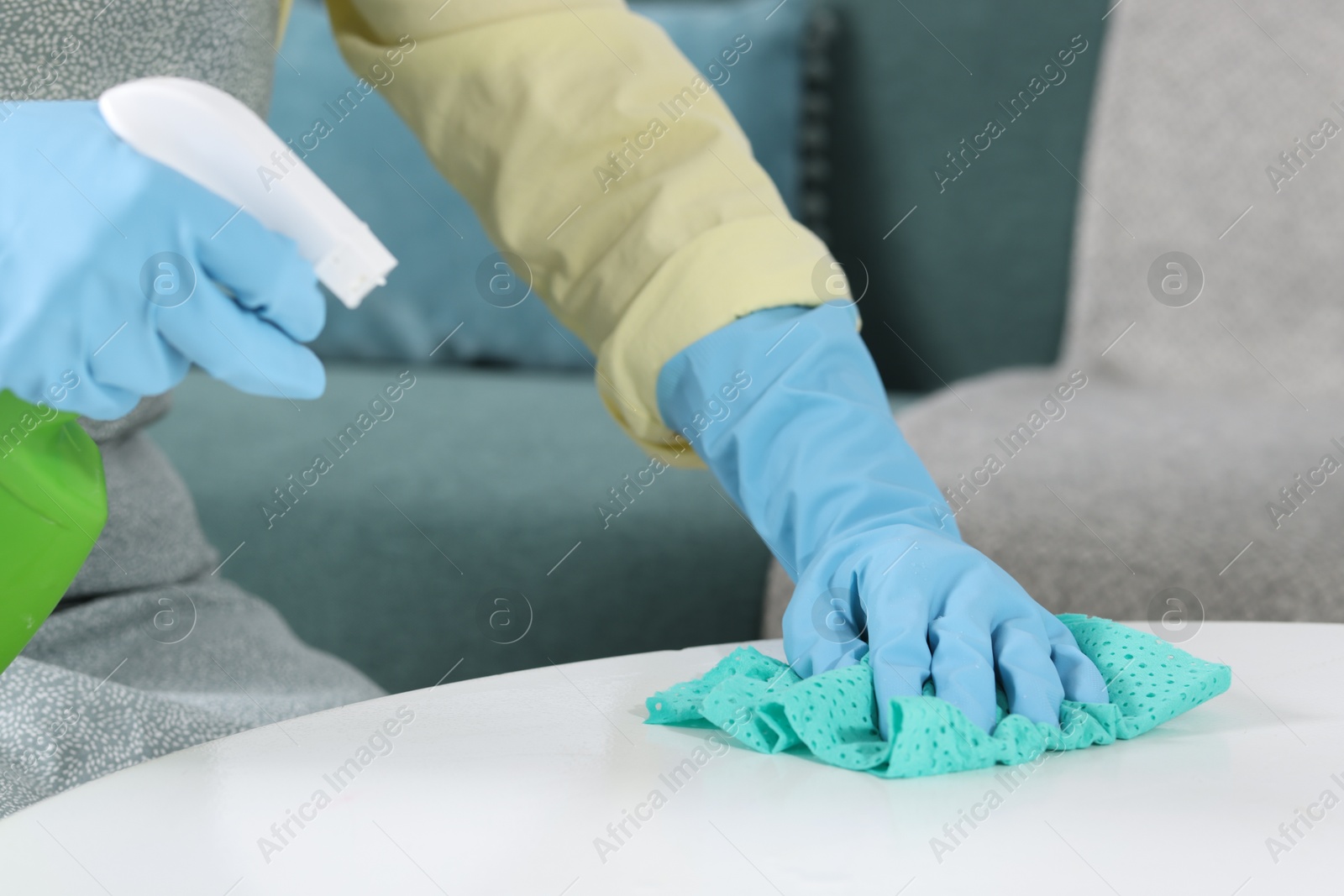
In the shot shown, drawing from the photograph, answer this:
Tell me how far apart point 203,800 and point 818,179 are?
132 centimetres

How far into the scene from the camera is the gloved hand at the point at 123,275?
0.38 meters

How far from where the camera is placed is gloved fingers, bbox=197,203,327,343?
38 centimetres

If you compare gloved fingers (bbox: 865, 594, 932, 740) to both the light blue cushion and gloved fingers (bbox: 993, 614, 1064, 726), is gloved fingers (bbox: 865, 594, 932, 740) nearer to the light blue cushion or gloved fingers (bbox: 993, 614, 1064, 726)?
gloved fingers (bbox: 993, 614, 1064, 726)

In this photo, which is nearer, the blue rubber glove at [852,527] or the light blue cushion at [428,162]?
the blue rubber glove at [852,527]

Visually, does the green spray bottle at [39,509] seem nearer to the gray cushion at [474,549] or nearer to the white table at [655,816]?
the white table at [655,816]

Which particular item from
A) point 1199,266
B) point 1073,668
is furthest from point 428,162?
point 1073,668

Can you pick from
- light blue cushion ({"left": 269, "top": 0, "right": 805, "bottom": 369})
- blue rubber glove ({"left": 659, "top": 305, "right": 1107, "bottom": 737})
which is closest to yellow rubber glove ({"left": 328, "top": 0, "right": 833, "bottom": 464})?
blue rubber glove ({"left": 659, "top": 305, "right": 1107, "bottom": 737})

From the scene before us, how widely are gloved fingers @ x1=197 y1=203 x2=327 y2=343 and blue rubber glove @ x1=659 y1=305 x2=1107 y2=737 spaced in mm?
218

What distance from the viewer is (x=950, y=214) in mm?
1516

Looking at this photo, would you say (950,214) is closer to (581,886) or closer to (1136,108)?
(1136,108)

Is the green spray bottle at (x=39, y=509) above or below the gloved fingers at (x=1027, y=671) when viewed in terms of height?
above

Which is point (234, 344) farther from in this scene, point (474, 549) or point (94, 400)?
point (474, 549)

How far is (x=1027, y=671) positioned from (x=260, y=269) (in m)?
0.29

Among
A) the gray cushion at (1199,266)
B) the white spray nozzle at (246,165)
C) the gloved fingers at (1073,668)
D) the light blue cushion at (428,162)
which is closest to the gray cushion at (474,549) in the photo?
the gray cushion at (1199,266)
